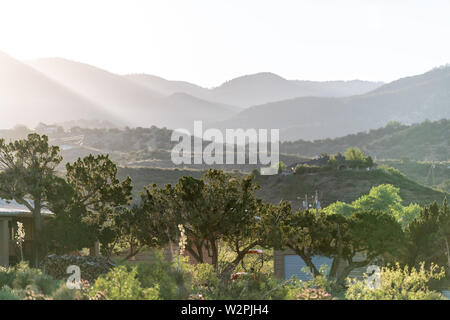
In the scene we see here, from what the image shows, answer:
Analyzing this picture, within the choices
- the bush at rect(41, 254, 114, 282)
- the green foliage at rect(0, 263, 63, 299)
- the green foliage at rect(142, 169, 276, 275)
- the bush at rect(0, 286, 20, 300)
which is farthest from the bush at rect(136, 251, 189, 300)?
the bush at rect(41, 254, 114, 282)

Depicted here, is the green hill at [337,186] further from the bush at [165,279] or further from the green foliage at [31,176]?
the bush at [165,279]

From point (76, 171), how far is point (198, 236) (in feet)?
27.0

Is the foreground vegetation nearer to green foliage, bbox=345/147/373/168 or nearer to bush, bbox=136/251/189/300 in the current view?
bush, bbox=136/251/189/300

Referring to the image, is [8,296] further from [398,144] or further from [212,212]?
[398,144]

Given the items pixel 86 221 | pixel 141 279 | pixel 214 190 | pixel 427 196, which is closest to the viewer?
pixel 141 279

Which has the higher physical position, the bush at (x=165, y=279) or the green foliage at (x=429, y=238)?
the bush at (x=165, y=279)

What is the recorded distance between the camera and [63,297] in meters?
15.0

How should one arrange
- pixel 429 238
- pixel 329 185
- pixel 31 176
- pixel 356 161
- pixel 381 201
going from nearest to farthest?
1. pixel 429 238
2. pixel 31 176
3. pixel 381 201
4. pixel 329 185
5. pixel 356 161

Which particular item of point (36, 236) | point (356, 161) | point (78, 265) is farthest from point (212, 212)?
point (356, 161)

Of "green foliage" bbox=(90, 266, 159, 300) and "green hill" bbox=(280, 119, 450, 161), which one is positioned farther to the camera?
"green hill" bbox=(280, 119, 450, 161)

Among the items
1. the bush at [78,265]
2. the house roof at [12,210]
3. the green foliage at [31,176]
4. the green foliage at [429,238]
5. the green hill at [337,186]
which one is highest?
the green foliage at [31,176]

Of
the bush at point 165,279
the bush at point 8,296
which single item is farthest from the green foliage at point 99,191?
the bush at point 165,279
